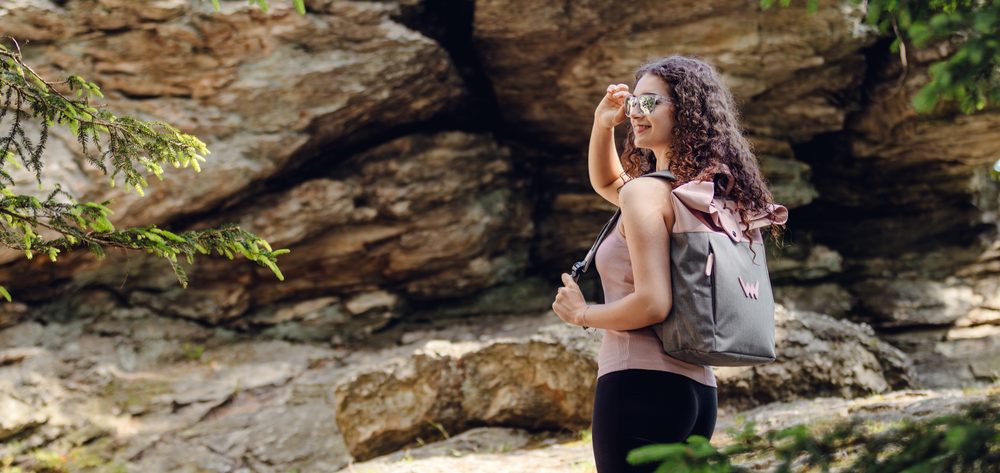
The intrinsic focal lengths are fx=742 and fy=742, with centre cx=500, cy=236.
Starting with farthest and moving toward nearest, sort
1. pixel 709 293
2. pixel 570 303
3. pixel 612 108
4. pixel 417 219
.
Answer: pixel 417 219
pixel 612 108
pixel 570 303
pixel 709 293

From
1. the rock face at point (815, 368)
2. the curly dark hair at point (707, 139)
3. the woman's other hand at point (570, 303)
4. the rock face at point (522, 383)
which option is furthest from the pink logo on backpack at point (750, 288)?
the rock face at point (815, 368)

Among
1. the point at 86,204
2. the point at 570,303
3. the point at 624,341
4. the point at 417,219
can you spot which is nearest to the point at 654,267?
the point at 624,341

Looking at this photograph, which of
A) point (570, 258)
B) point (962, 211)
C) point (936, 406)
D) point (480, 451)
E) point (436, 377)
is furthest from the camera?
point (570, 258)

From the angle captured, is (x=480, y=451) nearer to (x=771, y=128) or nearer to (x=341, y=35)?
(x=341, y=35)

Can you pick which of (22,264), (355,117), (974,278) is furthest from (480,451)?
(974,278)

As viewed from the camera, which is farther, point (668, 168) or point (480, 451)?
point (480, 451)

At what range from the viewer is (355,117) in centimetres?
1042

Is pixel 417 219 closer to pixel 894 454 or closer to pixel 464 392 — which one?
pixel 464 392

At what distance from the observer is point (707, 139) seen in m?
2.74

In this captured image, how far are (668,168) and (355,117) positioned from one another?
8.20 meters

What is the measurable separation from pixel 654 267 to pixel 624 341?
1.02 feet

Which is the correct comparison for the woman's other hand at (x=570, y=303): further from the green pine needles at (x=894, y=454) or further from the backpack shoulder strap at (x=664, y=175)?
the green pine needles at (x=894, y=454)

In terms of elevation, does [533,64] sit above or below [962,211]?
above

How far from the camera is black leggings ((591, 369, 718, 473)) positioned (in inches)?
97.7
